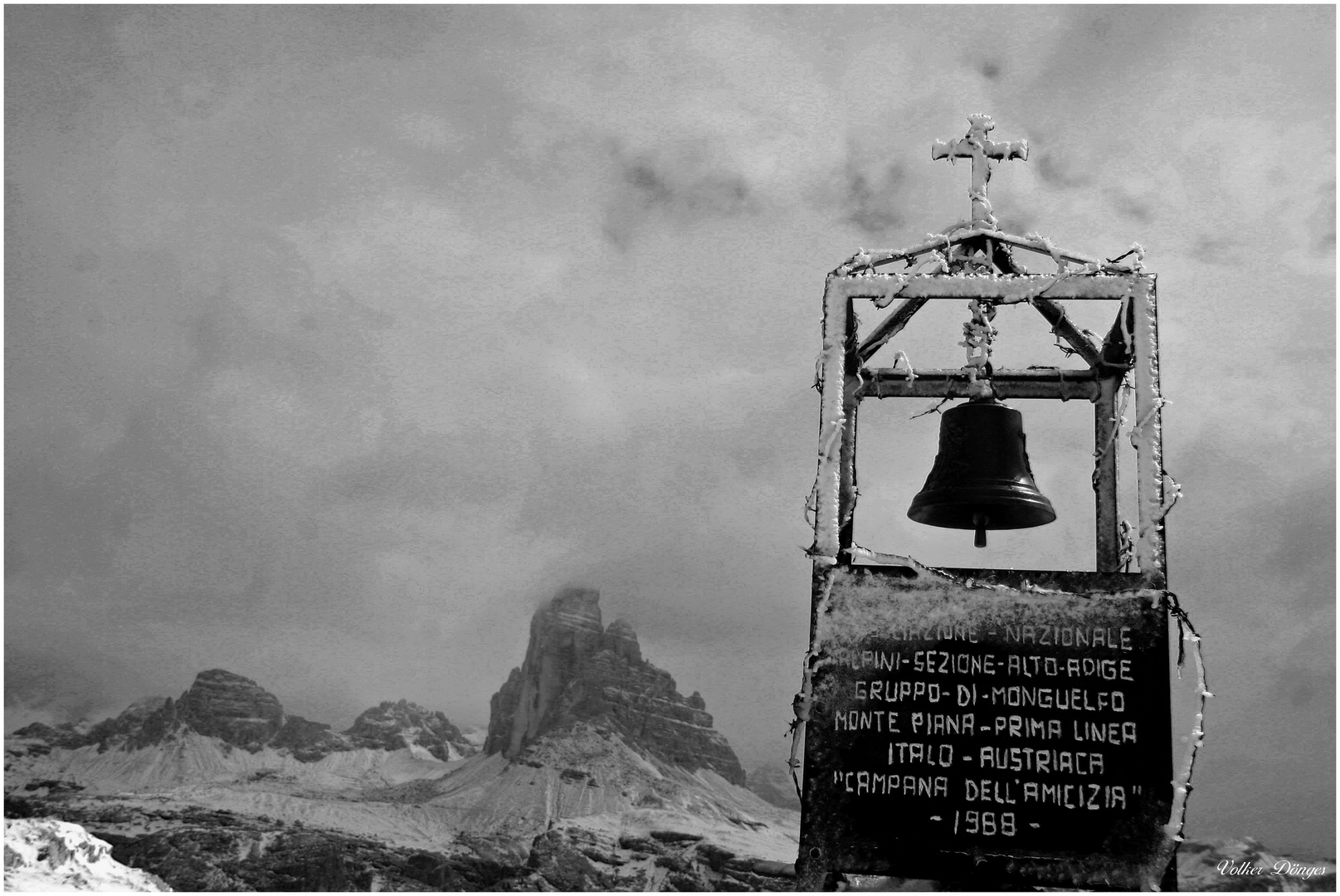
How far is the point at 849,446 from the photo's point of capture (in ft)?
23.0

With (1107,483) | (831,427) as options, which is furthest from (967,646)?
(1107,483)

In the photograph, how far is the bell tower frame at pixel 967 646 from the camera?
557 cm

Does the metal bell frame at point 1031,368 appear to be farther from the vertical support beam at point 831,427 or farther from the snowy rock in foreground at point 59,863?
the snowy rock in foreground at point 59,863

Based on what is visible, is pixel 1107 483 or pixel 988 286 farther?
pixel 1107 483

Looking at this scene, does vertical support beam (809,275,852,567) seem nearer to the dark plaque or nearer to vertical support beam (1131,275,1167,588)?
the dark plaque

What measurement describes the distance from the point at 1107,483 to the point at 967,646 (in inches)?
86.9

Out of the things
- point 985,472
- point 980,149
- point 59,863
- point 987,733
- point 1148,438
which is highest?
point 980,149

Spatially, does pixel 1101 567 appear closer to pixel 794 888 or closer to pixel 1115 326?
pixel 1115 326

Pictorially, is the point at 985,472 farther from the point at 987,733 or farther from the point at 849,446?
the point at 987,733

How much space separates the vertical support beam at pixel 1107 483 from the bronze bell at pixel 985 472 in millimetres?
740

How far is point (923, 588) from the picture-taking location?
19.8ft

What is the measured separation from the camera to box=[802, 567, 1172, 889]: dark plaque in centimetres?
558

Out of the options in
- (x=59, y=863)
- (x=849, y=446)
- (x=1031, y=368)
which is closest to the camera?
(x=849, y=446)

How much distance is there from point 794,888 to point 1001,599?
76.7 inches
